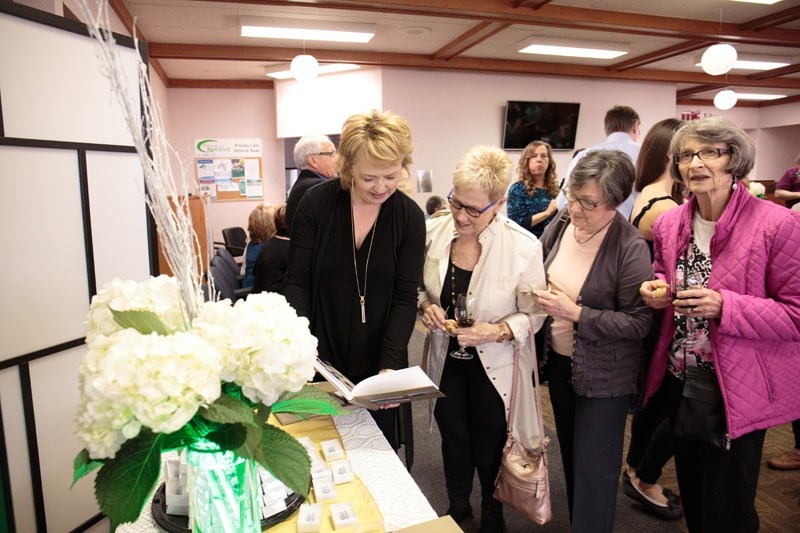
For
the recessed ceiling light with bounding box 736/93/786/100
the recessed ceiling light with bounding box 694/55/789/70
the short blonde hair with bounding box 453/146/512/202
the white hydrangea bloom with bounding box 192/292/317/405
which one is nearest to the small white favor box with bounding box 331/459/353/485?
the white hydrangea bloom with bounding box 192/292/317/405

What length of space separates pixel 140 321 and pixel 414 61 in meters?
7.03

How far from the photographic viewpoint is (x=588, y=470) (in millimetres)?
1911

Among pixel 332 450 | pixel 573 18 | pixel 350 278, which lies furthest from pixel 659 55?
pixel 332 450

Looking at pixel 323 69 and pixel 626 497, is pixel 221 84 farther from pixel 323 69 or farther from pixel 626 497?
pixel 626 497

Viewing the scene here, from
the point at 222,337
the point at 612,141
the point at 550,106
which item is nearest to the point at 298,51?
the point at 550,106

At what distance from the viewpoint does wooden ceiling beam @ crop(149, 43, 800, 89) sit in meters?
6.52

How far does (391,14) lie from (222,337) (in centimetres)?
555

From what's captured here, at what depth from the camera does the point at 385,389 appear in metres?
1.41

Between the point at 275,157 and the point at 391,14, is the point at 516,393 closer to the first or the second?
the point at 391,14

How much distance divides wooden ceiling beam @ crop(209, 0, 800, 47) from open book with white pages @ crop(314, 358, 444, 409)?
439cm

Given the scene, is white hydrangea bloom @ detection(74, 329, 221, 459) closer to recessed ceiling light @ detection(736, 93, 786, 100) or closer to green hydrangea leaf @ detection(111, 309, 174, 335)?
green hydrangea leaf @ detection(111, 309, 174, 335)

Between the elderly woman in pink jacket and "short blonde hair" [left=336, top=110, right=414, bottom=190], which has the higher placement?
"short blonde hair" [left=336, top=110, right=414, bottom=190]

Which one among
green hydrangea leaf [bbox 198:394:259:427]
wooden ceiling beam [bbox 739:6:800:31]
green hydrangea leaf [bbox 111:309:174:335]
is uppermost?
wooden ceiling beam [bbox 739:6:800:31]

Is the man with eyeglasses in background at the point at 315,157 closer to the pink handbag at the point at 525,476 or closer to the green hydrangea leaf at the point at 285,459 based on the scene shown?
the pink handbag at the point at 525,476
